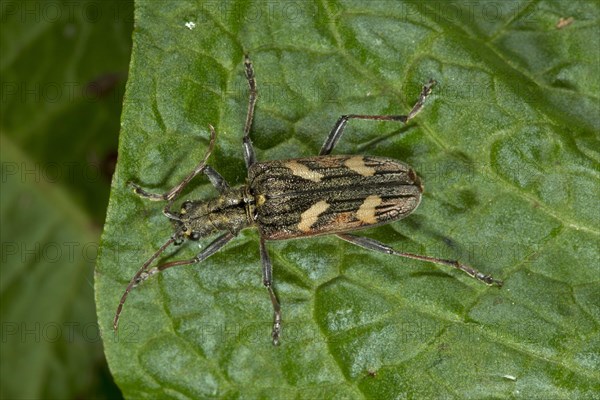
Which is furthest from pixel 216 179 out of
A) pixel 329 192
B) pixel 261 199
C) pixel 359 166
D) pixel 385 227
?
pixel 385 227

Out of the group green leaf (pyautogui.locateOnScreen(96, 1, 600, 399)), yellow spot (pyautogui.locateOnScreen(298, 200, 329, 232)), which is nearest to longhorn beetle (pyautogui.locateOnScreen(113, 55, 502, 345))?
yellow spot (pyautogui.locateOnScreen(298, 200, 329, 232))

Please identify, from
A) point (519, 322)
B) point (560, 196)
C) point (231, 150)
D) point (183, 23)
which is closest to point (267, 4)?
point (183, 23)

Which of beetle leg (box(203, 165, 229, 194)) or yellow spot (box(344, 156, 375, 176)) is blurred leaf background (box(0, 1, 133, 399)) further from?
yellow spot (box(344, 156, 375, 176))

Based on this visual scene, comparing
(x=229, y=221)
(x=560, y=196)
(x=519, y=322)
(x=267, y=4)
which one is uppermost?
(x=267, y=4)

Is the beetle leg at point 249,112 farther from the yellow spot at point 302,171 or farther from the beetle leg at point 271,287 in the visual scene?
the beetle leg at point 271,287

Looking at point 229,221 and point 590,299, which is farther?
point 229,221

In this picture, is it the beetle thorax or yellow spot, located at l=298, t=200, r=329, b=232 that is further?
the beetle thorax

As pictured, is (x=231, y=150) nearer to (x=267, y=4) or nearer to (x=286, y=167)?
(x=286, y=167)
